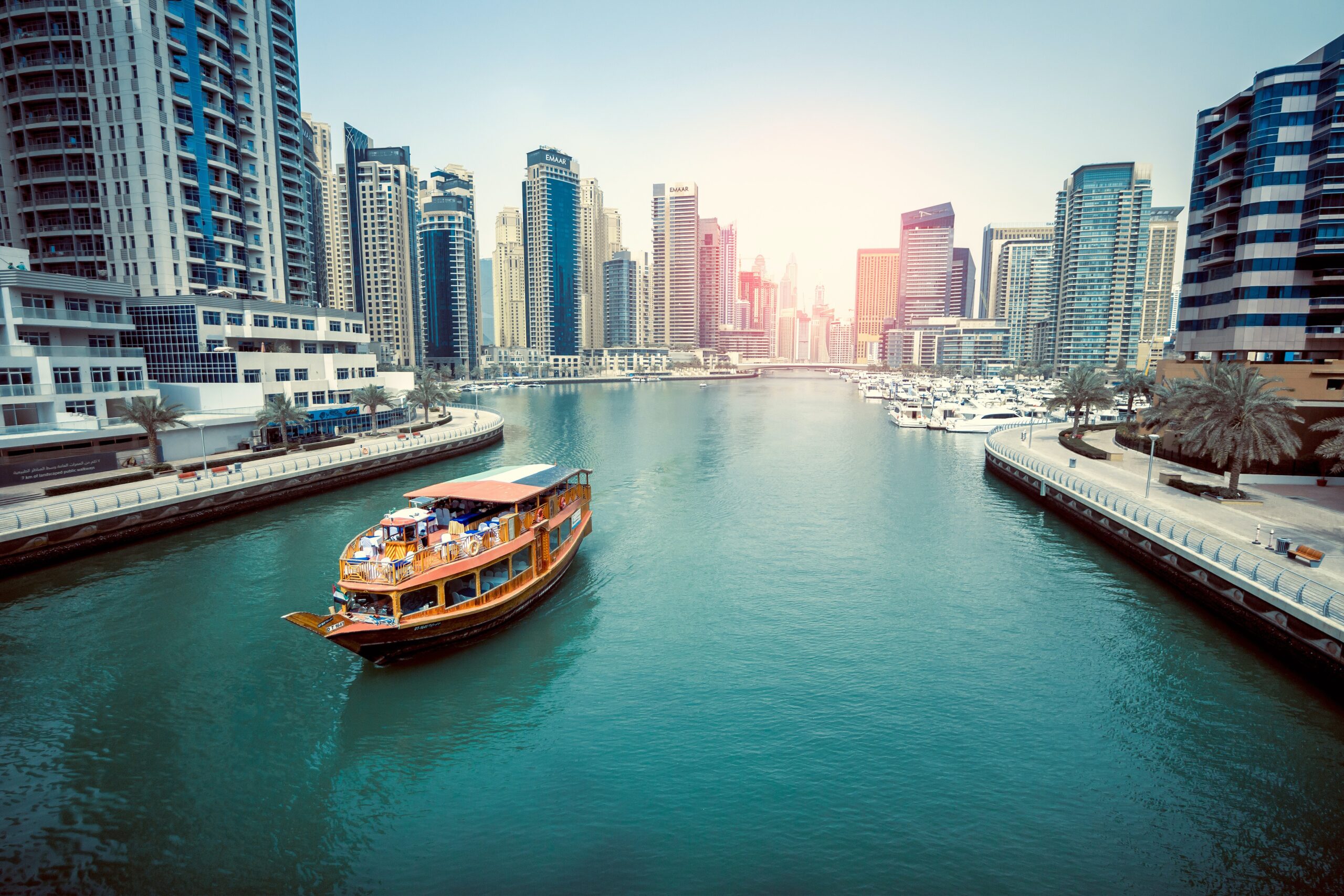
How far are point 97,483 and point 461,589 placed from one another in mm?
37336

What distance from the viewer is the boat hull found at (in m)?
23.8

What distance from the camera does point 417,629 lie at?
2519cm

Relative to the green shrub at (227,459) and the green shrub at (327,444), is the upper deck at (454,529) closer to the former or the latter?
the green shrub at (227,459)

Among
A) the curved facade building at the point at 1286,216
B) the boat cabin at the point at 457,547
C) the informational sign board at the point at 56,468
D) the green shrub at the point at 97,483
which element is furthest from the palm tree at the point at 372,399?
the curved facade building at the point at 1286,216

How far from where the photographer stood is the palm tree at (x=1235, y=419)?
39906 millimetres

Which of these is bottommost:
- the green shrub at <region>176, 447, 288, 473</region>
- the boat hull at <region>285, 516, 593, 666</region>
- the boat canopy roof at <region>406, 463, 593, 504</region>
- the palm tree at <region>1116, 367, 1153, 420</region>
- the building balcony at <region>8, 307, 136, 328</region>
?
the boat hull at <region>285, 516, 593, 666</region>

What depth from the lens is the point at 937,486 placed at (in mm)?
62594

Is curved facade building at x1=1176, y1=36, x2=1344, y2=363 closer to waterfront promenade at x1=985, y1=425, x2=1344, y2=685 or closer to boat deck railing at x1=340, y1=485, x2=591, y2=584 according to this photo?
waterfront promenade at x1=985, y1=425, x2=1344, y2=685

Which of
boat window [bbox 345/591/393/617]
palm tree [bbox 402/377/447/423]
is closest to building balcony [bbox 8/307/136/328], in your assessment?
palm tree [bbox 402/377/447/423]

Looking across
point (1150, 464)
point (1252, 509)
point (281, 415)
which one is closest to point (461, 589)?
point (1150, 464)

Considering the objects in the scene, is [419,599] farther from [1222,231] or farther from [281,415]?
[1222,231]

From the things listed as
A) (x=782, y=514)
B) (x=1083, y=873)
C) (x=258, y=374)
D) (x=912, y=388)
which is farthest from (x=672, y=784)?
(x=912, y=388)

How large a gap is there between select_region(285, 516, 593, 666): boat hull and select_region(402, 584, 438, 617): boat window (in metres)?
0.73

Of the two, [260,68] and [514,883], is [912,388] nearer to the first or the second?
[260,68]
